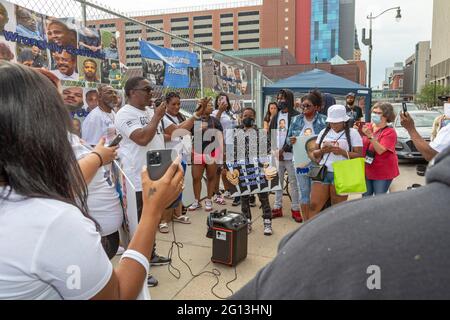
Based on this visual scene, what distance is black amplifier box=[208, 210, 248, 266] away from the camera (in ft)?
13.1

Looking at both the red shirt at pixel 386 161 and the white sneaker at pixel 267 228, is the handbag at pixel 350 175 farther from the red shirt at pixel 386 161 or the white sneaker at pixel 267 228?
the white sneaker at pixel 267 228

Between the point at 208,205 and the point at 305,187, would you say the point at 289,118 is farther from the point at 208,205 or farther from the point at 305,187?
the point at 208,205

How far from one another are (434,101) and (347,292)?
65.6 meters

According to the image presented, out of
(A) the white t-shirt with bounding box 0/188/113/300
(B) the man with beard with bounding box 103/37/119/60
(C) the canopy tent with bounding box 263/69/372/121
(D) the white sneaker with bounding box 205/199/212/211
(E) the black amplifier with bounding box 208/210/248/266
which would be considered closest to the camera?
(A) the white t-shirt with bounding box 0/188/113/300

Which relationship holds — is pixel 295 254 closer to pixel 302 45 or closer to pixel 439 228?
pixel 439 228

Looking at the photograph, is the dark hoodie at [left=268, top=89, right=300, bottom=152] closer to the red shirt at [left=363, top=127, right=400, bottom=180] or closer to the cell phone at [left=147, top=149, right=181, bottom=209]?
the red shirt at [left=363, top=127, right=400, bottom=180]

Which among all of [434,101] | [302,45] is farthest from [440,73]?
[302,45]

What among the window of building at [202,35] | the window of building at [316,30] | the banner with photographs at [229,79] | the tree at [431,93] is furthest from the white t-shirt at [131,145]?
the window of building at [316,30]

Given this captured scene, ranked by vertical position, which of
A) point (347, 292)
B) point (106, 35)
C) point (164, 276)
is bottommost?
point (164, 276)

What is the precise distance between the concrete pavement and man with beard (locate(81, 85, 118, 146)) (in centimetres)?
145

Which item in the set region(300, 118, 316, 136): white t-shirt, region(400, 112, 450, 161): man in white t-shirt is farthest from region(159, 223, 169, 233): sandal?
region(400, 112, 450, 161): man in white t-shirt

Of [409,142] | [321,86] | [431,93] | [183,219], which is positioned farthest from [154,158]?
[431,93]

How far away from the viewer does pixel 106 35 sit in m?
4.35
